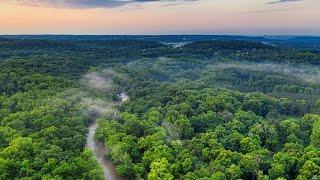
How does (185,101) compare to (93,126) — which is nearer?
(93,126)

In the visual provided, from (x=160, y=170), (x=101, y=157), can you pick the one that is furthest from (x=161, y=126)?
(x=160, y=170)

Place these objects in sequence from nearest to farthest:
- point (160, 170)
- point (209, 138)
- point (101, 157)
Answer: point (160, 170) < point (101, 157) < point (209, 138)

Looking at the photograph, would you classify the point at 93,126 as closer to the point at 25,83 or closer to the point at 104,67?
the point at 25,83

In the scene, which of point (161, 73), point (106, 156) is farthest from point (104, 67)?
point (106, 156)

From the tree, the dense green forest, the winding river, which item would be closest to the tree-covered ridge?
the tree

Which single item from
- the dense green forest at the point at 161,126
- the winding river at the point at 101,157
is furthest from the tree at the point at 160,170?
the winding river at the point at 101,157

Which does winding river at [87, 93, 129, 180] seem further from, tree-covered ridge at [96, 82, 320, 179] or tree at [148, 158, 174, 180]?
tree at [148, 158, 174, 180]

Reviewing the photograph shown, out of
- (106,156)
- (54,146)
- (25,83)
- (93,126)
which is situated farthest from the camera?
(25,83)

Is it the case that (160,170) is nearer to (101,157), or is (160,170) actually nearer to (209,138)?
(101,157)
